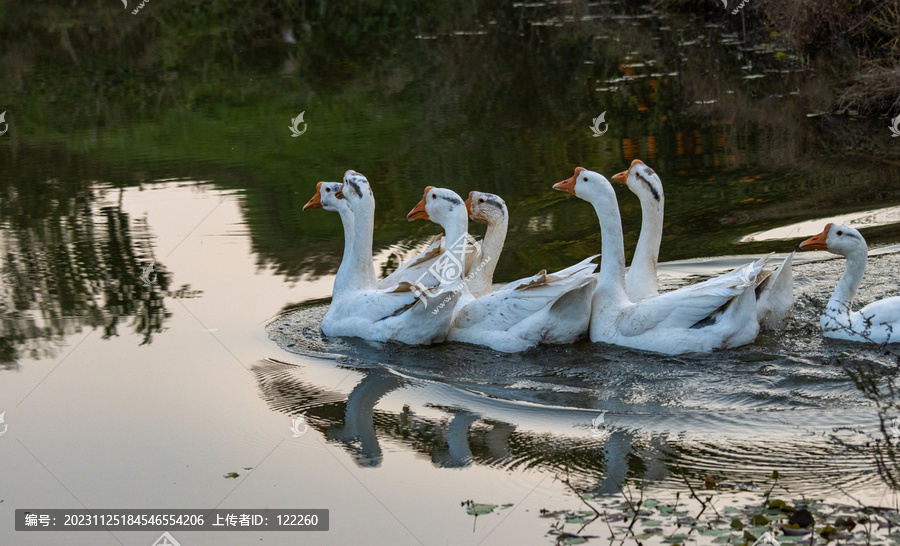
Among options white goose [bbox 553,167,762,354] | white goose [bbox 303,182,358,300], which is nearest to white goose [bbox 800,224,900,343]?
white goose [bbox 553,167,762,354]

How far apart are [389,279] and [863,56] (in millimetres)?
10974

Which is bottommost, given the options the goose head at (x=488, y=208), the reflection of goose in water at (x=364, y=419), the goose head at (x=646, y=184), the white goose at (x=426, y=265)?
the reflection of goose in water at (x=364, y=419)

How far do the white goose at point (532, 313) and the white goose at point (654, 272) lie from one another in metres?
0.55

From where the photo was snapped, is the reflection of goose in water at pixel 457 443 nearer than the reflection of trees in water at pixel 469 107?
Yes

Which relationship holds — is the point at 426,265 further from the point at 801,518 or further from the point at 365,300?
the point at 801,518

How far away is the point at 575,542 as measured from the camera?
506 cm

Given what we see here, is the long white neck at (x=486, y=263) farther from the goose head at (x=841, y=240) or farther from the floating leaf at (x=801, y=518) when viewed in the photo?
the floating leaf at (x=801, y=518)

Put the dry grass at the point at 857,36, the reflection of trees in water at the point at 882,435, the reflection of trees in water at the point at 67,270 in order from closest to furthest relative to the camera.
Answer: the reflection of trees in water at the point at 882,435
the reflection of trees in water at the point at 67,270
the dry grass at the point at 857,36

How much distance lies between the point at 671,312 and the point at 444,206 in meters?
2.19

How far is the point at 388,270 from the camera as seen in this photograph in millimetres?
10375

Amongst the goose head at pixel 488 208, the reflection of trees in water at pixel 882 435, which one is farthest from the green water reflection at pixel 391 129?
the reflection of trees in water at pixel 882 435

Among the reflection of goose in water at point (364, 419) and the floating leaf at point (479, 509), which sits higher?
the floating leaf at point (479, 509)

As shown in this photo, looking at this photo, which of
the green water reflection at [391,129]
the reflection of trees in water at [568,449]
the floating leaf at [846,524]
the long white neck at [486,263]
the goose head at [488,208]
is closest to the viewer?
the floating leaf at [846,524]

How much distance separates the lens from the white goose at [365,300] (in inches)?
327
